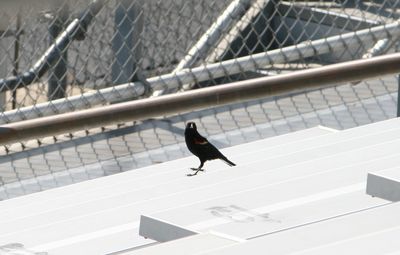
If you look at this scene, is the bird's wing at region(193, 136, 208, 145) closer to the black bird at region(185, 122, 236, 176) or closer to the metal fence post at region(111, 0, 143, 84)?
the black bird at region(185, 122, 236, 176)

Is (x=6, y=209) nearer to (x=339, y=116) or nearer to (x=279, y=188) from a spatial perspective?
(x=279, y=188)

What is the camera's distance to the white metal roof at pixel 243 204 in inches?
88.0

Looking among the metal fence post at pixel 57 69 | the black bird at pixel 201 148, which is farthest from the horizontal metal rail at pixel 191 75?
the black bird at pixel 201 148

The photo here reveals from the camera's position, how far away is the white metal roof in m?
2.24

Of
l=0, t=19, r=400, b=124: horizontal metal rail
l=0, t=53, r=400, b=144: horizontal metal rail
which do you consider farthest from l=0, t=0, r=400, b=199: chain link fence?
l=0, t=53, r=400, b=144: horizontal metal rail

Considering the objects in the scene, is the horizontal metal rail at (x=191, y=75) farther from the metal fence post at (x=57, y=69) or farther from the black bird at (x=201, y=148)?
the black bird at (x=201, y=148)

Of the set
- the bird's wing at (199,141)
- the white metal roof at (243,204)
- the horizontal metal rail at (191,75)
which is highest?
the horizontal metal rail at (191,75)

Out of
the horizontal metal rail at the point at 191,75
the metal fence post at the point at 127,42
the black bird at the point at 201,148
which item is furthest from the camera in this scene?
the metal fence post at the point at 127,42

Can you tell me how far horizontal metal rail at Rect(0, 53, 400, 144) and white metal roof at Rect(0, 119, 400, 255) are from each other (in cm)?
18

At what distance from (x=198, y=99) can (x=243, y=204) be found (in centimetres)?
112

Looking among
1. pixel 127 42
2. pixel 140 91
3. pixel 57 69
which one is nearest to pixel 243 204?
pixel 140 91

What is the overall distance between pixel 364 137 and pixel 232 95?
0.55m

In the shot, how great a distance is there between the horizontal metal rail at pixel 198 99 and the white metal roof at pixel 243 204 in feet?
0.58

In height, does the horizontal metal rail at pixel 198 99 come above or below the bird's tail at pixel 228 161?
above
